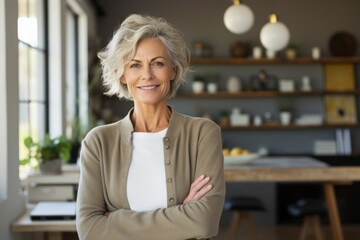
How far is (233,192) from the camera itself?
7145 mm

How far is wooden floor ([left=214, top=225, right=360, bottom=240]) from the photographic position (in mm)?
6496

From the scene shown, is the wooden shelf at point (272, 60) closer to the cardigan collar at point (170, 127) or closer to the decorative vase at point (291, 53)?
the decorative vase at point (291, 53)

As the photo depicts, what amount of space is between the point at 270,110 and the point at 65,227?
5055mm

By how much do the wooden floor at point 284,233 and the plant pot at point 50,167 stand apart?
2561mm

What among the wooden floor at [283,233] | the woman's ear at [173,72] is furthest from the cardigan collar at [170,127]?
the wooden floor at [283,233]

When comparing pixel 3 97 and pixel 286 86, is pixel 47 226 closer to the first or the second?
pixel 3 97

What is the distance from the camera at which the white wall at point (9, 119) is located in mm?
3473

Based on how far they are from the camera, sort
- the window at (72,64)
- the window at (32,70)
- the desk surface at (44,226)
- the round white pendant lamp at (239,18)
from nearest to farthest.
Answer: the desk surface at (44,226)
the window at (32,70)
the round white pendant lamp at (239,18)
the window at (72,64)

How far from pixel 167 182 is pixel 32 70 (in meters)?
3.28

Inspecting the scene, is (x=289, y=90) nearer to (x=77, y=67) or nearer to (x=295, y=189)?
(x=295, y=189)

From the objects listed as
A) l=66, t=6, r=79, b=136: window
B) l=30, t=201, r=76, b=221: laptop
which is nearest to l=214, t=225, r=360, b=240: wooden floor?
l=66, t=6, r=79, b=136: window

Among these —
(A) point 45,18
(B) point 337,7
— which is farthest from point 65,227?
(B) point 337,7

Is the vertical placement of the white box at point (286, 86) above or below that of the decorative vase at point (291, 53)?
below

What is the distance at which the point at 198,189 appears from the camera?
201cm
